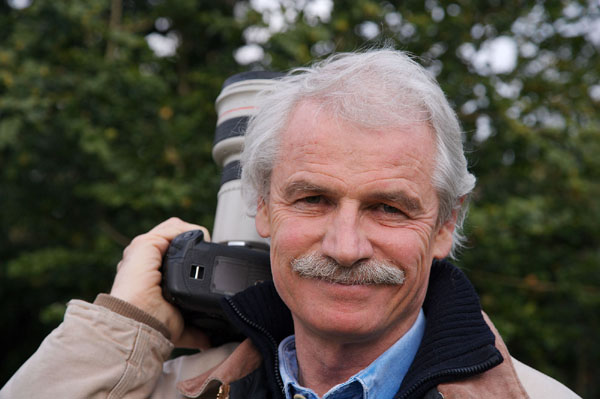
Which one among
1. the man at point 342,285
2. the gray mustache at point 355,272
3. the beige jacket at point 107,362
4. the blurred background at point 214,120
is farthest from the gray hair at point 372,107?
the blurred background at point 214,120

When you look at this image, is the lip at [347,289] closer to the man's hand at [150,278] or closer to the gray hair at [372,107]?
the gray hair at [372,107]

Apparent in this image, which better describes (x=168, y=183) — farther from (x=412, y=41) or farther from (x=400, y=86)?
(x=400, y=86)

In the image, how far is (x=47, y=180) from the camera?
4988 mm

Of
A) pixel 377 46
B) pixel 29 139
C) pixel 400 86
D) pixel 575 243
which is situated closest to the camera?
pixel 400 86

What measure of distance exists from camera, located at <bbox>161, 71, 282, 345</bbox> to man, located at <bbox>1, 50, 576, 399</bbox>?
0.23 feet

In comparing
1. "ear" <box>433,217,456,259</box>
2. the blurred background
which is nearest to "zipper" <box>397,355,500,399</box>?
"ear" <box>433,217,456,259</box>

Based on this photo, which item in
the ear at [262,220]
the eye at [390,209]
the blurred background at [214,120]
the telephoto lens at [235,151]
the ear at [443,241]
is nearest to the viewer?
the eye at [390,209]

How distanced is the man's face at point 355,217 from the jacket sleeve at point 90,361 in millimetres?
521

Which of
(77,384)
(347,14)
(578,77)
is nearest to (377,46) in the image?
(77,384)

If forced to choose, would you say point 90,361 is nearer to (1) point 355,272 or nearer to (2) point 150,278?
(2) point 150,278

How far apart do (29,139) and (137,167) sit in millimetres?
801

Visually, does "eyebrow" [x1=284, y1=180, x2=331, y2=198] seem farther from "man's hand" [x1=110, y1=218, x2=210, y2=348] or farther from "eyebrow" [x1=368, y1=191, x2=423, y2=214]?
"man's hand" [x1=110, y1=218, x2=210, y2=348]

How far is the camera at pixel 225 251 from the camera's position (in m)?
1.86

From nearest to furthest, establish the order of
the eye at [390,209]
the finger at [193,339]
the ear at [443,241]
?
the eye at [390,209]
the ear at [443,241]
the finger at [193,339]
